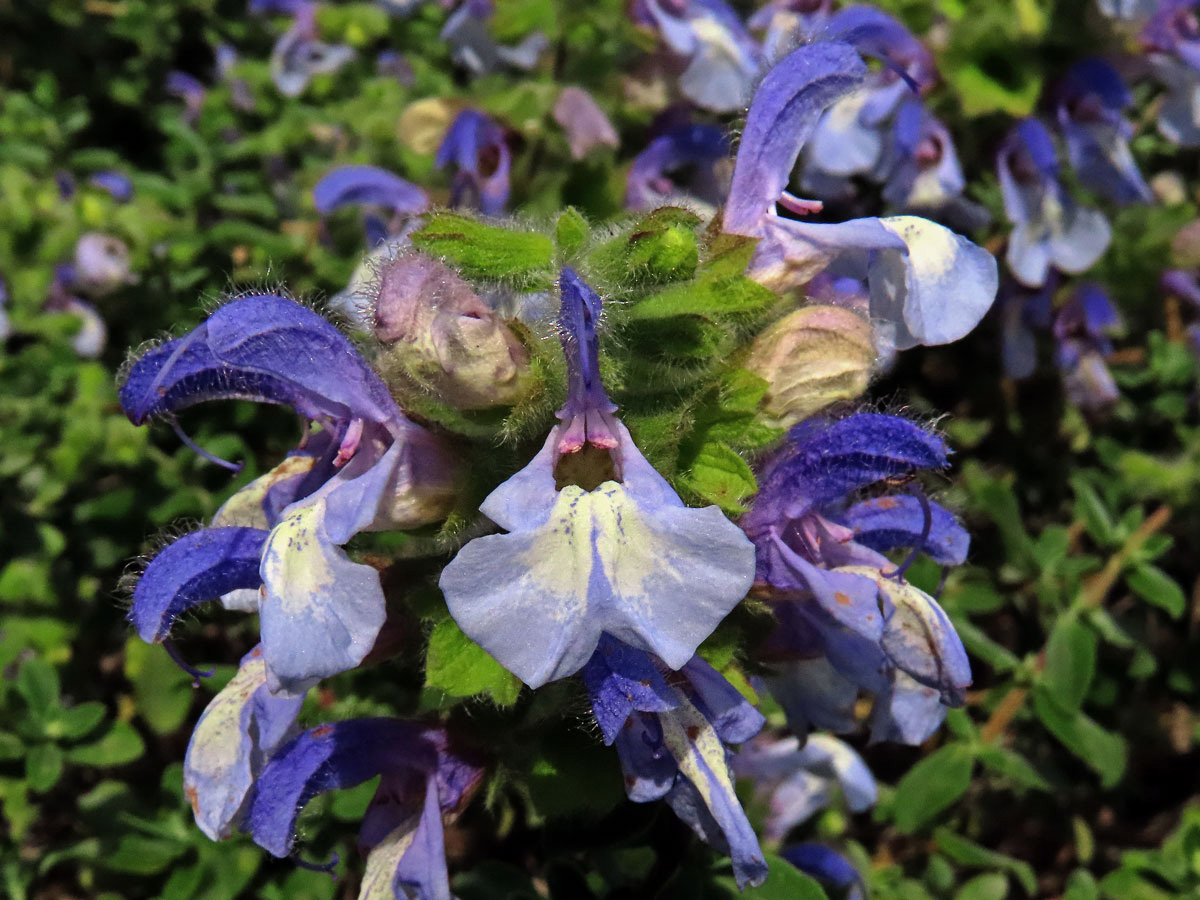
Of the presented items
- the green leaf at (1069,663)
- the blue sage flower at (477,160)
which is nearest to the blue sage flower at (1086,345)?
the green leaf at (1069,663)

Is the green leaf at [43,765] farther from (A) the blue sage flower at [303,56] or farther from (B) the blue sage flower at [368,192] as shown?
(A) the blue sage flower at [303,56]

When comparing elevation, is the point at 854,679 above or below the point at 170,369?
below

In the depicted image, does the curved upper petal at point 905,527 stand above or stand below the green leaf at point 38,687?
above

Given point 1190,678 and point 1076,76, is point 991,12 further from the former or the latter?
point 1190,678

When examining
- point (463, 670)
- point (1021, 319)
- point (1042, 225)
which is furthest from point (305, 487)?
point (1021, 319)

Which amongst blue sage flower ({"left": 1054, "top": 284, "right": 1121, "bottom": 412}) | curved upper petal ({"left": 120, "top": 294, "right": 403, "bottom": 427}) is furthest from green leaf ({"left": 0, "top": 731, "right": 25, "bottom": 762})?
blue sage flower ({"left": 1054, "top": 284, "right": 1121, "bottom": 412})

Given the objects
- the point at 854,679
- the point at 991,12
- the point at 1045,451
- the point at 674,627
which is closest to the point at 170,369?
the point at 674,627
